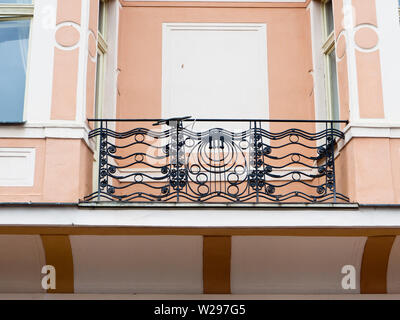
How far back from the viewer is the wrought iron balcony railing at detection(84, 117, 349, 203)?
8273 mm

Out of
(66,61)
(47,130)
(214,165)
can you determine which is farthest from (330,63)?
(47,130)

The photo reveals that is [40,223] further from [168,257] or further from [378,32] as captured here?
[378,32]

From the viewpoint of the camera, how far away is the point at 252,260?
855 centimetres

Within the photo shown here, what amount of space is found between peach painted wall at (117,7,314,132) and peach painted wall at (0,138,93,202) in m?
1.98

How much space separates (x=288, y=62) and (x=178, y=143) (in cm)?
273

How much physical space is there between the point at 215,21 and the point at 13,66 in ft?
10.2

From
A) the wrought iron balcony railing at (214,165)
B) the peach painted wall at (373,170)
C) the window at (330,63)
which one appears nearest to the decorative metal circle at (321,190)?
the wrought iron balcony railing at (214,165)

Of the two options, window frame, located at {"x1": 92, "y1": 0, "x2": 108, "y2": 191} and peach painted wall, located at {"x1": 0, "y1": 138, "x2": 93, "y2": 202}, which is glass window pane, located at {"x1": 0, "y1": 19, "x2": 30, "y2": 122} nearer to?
peach painted wall, located at {"x1": 0, "y1": 138, "x2": 93, "y2": 202}

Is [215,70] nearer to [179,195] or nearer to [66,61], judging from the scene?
[66,61]

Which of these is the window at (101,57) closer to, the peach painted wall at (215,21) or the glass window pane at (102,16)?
the glass window pane at (102,16)

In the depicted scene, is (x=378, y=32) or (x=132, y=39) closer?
(x=378, y=32)

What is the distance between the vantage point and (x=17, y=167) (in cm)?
822

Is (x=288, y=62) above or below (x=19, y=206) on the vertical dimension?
above
